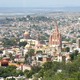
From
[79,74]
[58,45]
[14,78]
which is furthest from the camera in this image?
[58,45]

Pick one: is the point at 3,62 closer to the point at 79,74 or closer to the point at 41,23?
the point at 79,74

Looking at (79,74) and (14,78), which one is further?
Answer: (14,78)

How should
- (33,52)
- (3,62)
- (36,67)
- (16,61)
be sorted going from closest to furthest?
(36,67) → (3,62) → (16,61) → (33,52)

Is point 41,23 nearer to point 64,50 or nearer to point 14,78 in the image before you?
point 64,50

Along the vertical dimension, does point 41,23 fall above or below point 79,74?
below

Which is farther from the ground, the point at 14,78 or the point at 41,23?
the point at 14,78

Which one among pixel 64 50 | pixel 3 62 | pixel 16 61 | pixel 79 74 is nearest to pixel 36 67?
pixel 3 62

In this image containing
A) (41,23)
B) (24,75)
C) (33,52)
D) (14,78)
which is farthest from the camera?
(41,23)

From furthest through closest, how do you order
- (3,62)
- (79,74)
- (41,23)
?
1. (41,23)
2. (3,62)
3. (79,74)

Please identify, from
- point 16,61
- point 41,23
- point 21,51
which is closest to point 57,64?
point 16,61
